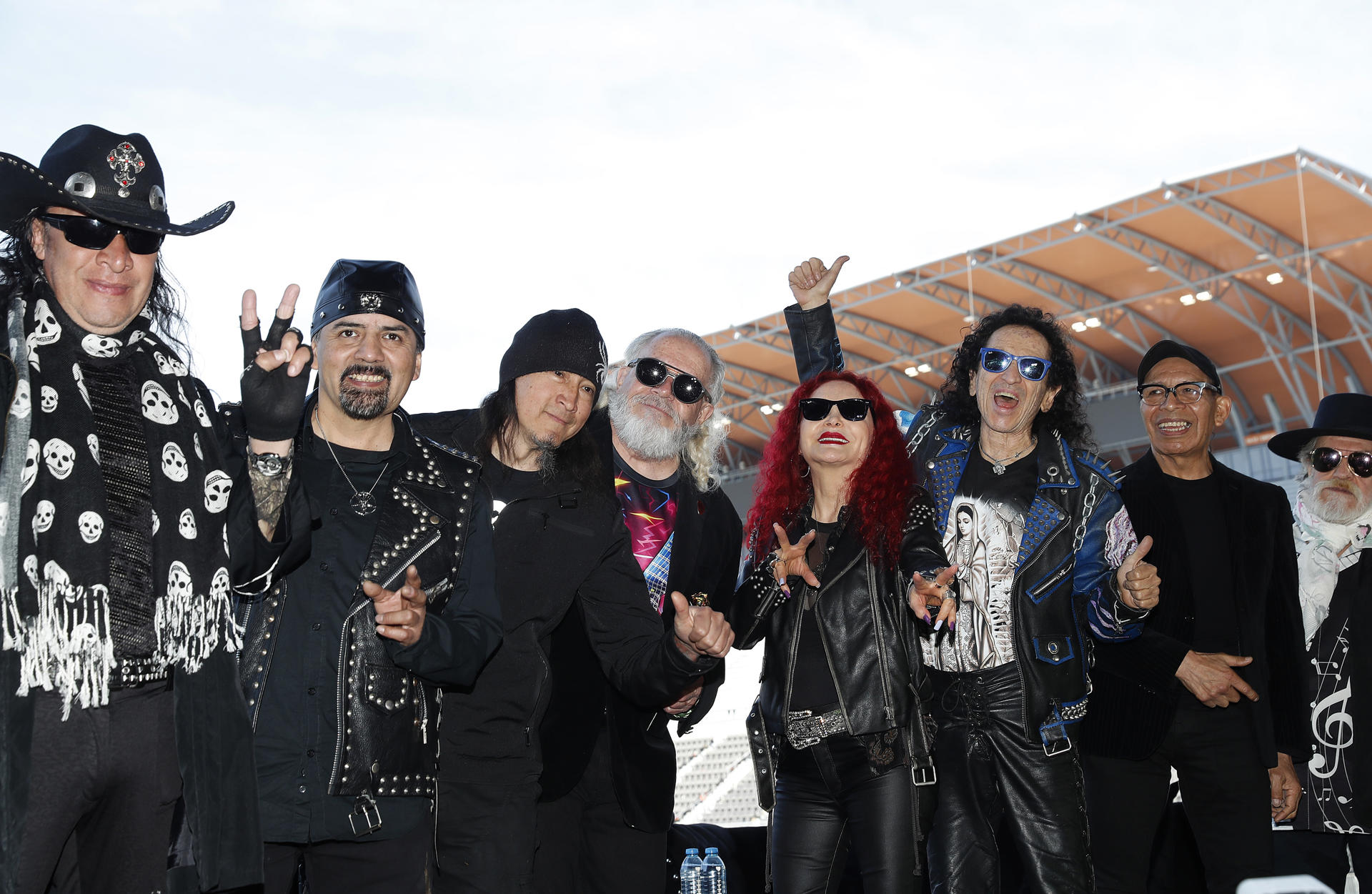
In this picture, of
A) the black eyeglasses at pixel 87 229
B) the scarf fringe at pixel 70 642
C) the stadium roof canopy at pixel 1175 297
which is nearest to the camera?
the scarf fringe at pixel 70 642

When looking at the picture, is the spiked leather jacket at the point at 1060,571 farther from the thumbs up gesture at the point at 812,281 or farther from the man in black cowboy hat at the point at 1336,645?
the man in black cowboy hat at the point at 1336,645

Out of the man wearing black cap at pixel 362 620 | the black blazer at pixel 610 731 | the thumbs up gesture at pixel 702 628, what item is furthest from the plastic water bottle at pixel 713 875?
the man wearing black cap at pixel 362 620

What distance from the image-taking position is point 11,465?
2578 mm

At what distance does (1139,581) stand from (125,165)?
3391mm

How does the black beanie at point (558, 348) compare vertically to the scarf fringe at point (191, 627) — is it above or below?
above

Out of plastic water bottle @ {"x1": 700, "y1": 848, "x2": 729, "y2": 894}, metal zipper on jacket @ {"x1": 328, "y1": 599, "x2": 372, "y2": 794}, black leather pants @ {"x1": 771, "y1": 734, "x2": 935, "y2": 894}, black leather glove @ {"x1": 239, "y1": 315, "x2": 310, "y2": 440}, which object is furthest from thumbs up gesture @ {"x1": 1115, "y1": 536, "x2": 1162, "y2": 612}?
plastic water bottle @ {"x1": 700, "y1": 848, "x2": 729, "y2": 894}

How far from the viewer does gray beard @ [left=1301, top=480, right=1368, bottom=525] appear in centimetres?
532

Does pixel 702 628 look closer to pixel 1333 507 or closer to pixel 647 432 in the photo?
pixel 647 432

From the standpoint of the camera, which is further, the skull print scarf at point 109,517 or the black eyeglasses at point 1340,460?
the black eyeglasses at point 1340,460

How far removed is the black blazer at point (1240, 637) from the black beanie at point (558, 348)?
238 cm

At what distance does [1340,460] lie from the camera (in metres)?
5.41

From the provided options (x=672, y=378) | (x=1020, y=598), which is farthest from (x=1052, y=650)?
(x=672, y=378)

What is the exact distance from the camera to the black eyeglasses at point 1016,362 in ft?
14.9

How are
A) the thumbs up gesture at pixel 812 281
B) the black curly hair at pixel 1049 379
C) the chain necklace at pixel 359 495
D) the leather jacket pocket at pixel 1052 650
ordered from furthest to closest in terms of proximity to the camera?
the thumbs up gesture at pixel 812 281, the black curly hair at pixel 1049 379, the leather jacket pocket at pixel 1052 650, the chain necklace at pixel 359 495
